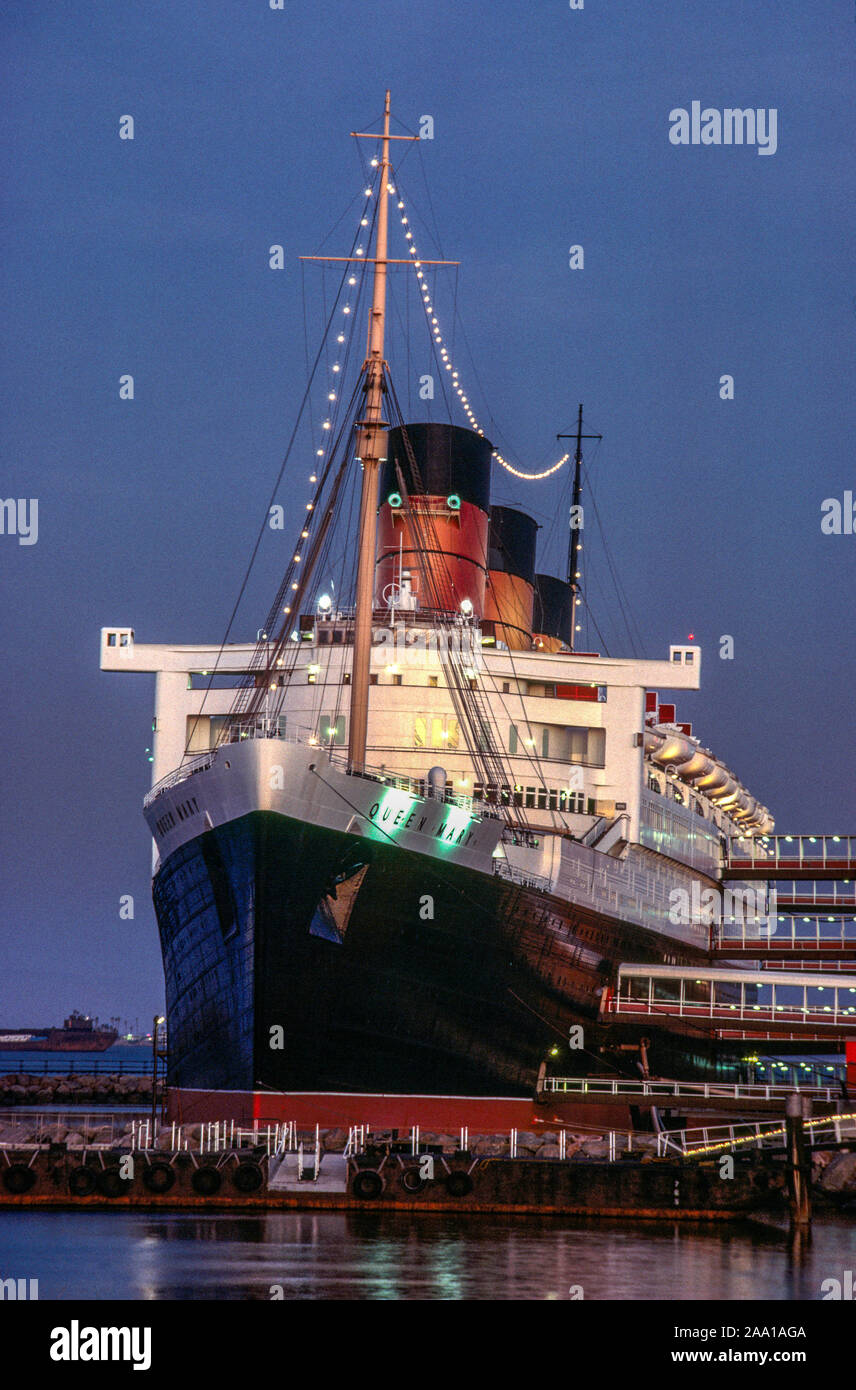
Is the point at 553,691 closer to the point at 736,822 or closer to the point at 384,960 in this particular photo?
the point at 384,960

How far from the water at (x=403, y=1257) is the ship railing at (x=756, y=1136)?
230cm

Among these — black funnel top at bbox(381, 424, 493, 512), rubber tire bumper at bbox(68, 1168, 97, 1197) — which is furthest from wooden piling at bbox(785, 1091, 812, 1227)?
black funnel top at bbox(381, 424, 493, 512)

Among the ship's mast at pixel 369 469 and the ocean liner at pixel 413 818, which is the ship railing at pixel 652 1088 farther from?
the ship's mast at pixel 369 469

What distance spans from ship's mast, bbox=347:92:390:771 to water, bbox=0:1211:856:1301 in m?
9.45

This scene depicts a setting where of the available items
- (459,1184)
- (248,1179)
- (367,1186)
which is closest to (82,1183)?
(248,1179)

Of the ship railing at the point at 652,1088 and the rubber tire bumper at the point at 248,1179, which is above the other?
the ship railing at the point at 652,1088

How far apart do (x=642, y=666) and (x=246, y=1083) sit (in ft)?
51.8

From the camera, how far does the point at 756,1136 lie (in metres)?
30.5

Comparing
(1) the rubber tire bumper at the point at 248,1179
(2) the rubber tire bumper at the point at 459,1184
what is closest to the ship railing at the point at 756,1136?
(2) the rubber tire bumper at the point at 459,1184

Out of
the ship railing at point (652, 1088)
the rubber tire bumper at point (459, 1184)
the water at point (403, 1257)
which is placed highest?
the ship railing at point (652, 1088)

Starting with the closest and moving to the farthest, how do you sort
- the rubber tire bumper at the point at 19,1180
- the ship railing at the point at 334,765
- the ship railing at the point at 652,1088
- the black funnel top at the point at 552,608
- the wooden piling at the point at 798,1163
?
the rubber tire bumper at the point at 19,1180, the wooden piling at the point at 798,1163, the ship railing at the point at 334,765, the ship railing at the point at 652,1088, the black funnel top at the point at 552,608

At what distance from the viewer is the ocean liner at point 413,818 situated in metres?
30.7
